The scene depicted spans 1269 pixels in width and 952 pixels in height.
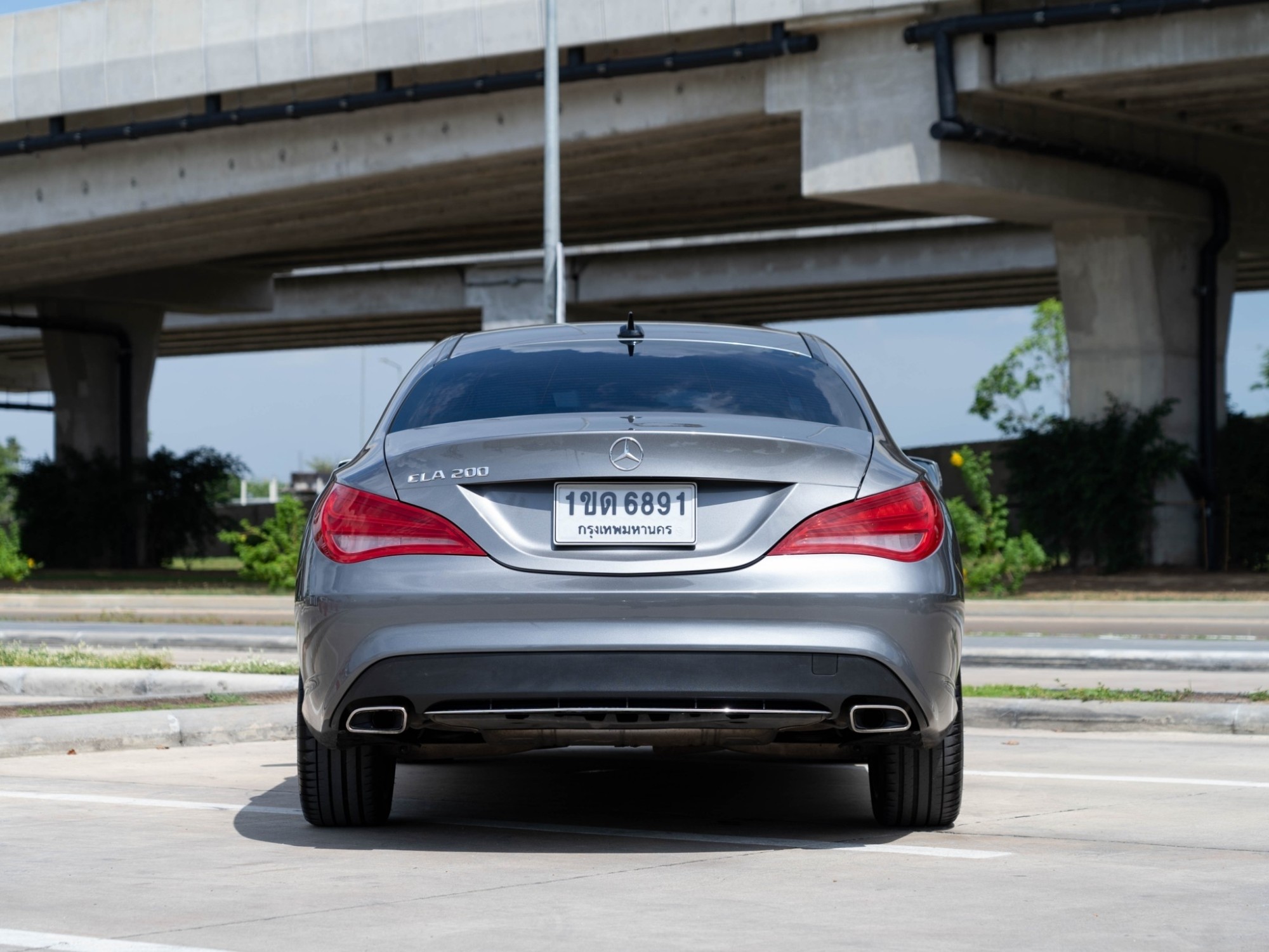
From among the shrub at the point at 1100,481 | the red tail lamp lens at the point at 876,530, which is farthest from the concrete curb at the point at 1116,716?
the shrub at the point at 1100,481

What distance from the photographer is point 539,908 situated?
461cm

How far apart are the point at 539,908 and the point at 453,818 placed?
1.79 meters

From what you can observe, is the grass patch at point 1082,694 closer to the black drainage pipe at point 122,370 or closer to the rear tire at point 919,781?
the rear tire at point 919,781

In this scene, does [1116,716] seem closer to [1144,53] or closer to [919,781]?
[919,781]

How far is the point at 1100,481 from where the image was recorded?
28734 mm

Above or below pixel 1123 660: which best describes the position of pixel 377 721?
above

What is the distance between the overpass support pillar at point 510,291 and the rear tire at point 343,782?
128 feet

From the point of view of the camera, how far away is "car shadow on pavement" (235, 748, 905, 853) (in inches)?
229

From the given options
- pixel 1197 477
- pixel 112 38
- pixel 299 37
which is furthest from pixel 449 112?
pixel 1197 477

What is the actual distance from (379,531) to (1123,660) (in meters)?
9.76

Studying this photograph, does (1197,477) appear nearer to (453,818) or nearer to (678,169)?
(678,169)

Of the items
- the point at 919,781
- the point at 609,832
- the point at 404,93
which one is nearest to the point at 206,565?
the point at 404,93

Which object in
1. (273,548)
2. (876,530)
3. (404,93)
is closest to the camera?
(876,530)

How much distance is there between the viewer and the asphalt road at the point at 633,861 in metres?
4.34
